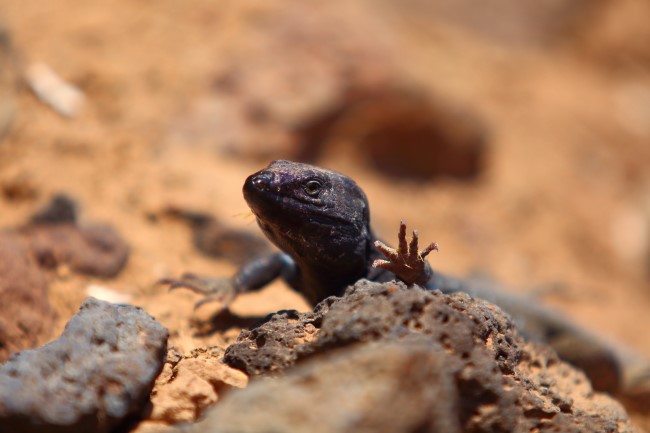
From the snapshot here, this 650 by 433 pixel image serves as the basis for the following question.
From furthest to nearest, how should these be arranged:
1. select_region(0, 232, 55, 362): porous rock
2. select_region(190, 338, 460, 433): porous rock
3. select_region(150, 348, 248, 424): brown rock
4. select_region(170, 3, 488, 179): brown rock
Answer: select_region(170, 3, 488, 179): brown rock, select_region(0, 232, 55, 362): porous rock, select_region(150, 348, 248, 424): brown rock, select_region(190, 338, 460, 433): porous rock

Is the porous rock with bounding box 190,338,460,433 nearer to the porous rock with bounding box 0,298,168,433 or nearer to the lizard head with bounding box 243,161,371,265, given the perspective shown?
the porous rock with bounding box 0,298,168,433

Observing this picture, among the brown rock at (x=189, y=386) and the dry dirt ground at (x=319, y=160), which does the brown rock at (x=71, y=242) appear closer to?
the dry dirt ground at (x=319, y=160)

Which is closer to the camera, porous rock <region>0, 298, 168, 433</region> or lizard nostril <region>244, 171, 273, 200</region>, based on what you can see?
porous rock <region>0, 298, 168, 433</region>

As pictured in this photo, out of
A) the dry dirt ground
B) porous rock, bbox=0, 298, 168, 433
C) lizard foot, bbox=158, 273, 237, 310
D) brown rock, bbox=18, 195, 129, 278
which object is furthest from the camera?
the dry dirt ground

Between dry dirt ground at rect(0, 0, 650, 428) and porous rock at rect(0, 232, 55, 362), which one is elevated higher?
dry dirt ground at rect(0, 0, 650, 428)

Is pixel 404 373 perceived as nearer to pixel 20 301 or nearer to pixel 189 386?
pixel 189 386

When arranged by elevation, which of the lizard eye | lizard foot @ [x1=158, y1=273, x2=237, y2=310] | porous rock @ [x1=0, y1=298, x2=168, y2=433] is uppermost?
the lizard eye

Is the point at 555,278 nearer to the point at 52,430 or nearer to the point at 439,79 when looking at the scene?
the point at 439,79

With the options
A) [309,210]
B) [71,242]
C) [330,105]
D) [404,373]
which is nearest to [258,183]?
[309,210]

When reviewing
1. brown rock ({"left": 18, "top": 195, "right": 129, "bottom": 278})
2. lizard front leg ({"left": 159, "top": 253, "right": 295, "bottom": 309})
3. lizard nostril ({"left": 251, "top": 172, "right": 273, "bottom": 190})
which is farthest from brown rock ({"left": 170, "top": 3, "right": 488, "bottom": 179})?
lizard nostril ({"left": 251, "top": 172, "right": 273, "bottom": 190})
